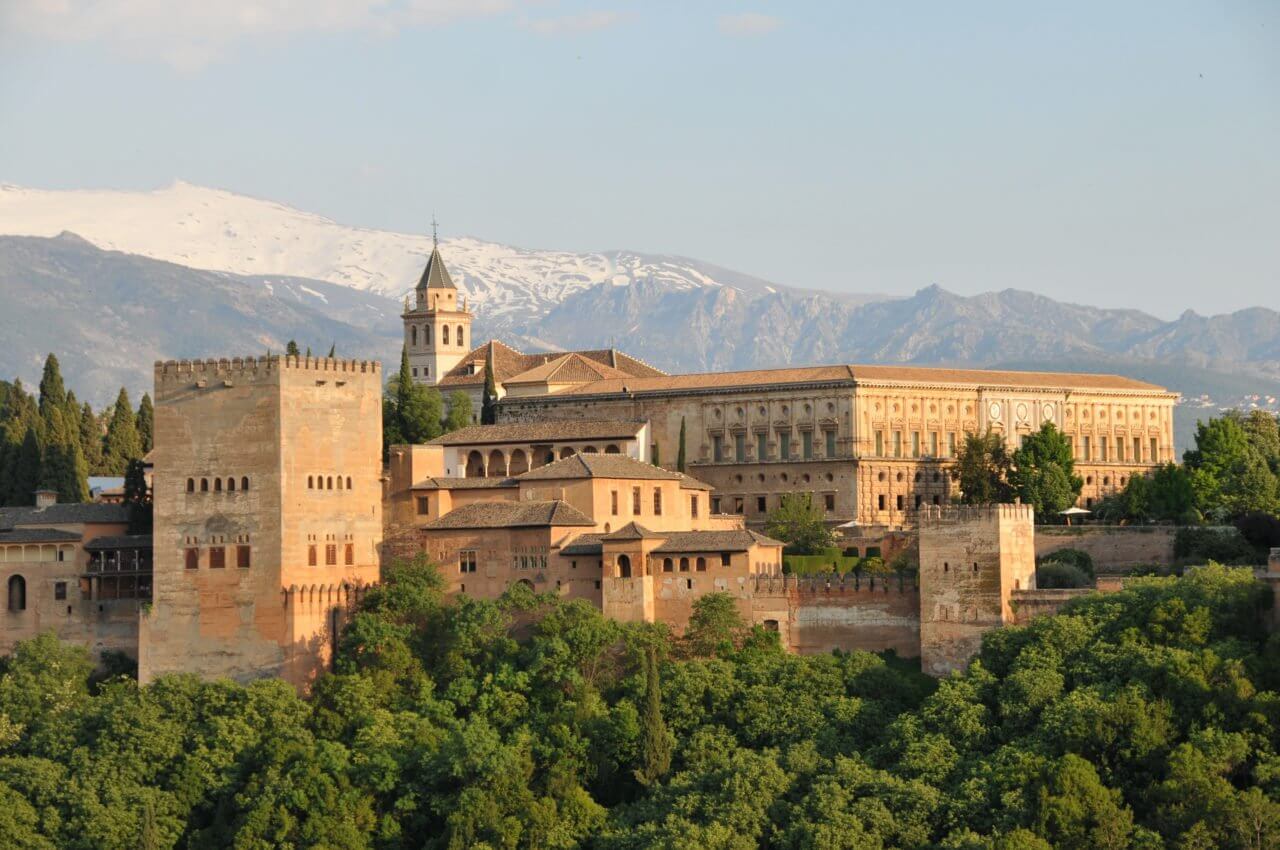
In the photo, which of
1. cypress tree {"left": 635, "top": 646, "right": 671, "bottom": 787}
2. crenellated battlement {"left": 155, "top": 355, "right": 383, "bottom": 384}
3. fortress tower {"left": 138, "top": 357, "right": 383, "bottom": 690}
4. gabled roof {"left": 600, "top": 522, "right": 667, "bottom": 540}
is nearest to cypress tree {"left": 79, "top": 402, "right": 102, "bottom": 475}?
crenellated battlement {"left": 155, "top": 355, "right": 383, "bottom": 384}

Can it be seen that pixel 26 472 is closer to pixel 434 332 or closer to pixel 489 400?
pixel 489 400

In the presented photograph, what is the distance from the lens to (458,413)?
96.1 meters

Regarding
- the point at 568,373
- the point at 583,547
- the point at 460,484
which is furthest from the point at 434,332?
the point at 583,547

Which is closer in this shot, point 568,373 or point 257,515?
point 257,515

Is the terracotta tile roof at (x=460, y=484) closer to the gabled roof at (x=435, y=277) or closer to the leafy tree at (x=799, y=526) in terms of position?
the leafy tree at (x=799, y=526)

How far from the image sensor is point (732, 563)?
68625mm

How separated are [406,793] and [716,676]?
864 cm

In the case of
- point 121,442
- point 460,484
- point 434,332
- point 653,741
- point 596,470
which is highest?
point 434,332

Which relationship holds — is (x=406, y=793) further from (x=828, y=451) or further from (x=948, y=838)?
(x=828, y=451)

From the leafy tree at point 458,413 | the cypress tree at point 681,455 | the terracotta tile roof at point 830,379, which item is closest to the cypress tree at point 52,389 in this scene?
the leafy tree at point 458,413

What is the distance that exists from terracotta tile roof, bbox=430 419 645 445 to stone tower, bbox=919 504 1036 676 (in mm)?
19424

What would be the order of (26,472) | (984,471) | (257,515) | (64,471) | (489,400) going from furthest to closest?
(489,400) → (26,472) → (64,471) → (984,471) → (257,515)

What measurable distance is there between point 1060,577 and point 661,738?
1552cm

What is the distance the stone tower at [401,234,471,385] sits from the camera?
120 m
